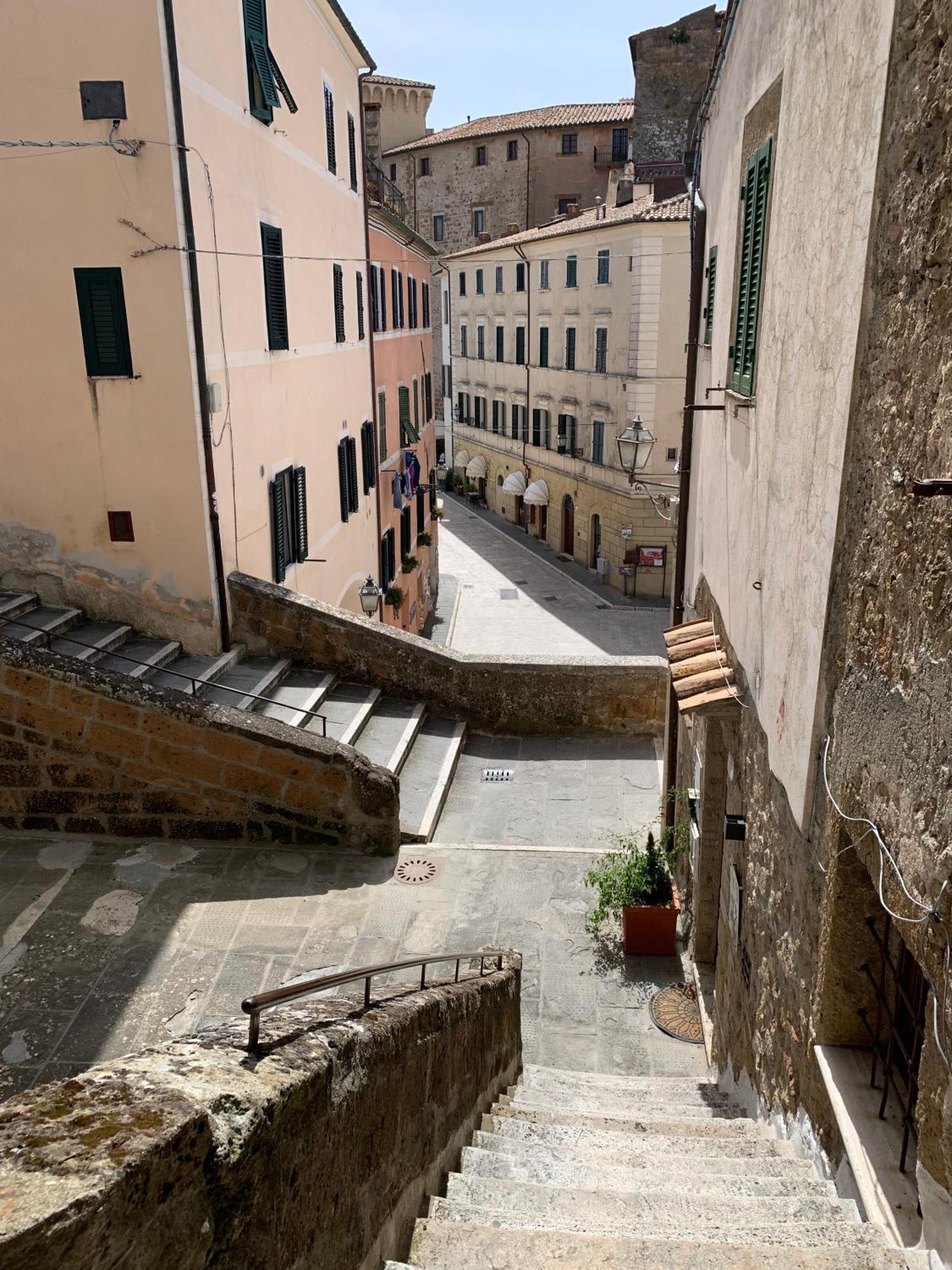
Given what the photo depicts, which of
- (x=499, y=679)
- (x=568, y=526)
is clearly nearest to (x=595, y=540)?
(x=568, y=526)

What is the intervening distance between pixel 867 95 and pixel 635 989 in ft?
22.4

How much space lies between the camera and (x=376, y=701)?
11922 mm

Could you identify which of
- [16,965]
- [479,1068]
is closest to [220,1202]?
[479,1068]

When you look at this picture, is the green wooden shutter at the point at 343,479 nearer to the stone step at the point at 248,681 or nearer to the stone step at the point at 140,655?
the stone step at the point at 248,681

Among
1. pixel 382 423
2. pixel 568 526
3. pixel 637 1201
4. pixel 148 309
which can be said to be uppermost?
pixel 148 309

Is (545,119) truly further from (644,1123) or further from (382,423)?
(644,1123)

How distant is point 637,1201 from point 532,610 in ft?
83.3

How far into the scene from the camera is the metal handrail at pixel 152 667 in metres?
8.99

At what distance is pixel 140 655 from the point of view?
10391 millimetres

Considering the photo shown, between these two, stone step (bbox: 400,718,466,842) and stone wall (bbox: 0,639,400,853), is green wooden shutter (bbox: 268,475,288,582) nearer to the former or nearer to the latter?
stone step (bbox: 400,718,466,842)

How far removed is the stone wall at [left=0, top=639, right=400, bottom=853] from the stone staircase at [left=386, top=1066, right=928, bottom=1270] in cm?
367

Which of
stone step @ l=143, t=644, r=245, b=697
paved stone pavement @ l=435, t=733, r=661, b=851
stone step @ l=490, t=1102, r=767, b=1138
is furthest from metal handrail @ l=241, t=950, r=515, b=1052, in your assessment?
stone step @ l=143, t=644, r=245, b=697

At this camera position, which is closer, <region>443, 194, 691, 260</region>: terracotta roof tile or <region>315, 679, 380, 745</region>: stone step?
<region>315, 679, 380, 745</region>: stone step

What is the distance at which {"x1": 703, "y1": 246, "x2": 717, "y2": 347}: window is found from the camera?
855cm
